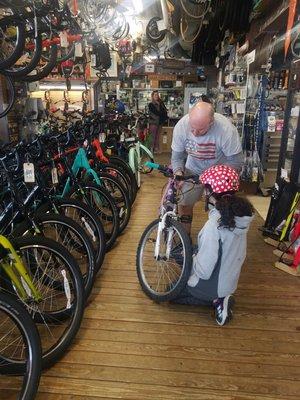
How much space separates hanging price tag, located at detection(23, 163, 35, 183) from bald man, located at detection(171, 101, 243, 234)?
111cm

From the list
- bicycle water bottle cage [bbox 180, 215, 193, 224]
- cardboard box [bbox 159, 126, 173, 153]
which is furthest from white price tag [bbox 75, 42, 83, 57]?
cardboard box [bbox 159, 126, 173, 153]

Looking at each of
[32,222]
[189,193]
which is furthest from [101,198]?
[32,222]

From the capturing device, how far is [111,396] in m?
1.75

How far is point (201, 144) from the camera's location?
9.62ft

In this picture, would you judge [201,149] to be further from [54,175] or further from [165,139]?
[165,139]

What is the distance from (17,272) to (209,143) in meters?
1.84

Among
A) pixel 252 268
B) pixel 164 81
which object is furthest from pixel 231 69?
pixel 252 268

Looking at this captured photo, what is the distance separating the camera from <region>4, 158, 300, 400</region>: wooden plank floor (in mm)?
1793

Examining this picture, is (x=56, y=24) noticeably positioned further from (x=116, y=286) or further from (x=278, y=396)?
(x=278, y=396)

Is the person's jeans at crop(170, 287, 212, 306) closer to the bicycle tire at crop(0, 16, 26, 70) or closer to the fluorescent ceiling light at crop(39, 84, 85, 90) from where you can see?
the bicycle tire at crop(0, 16, 26, 70)

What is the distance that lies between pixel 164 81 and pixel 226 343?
32.3 feet

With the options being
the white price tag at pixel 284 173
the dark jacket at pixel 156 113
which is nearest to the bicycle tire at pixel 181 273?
the white price tag at pixel 284 173

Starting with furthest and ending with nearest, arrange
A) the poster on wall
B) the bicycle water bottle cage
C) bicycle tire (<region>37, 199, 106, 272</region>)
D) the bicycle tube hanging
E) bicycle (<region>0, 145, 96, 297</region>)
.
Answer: the poster on wall → the bicycle tube hanging → the bicycle water bottle cage → bicycle tire (<region>37, 199, 106, 272</region>) → bicycle (<region>0, 145, 96, 297</region>)

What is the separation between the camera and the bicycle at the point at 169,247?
239cm
